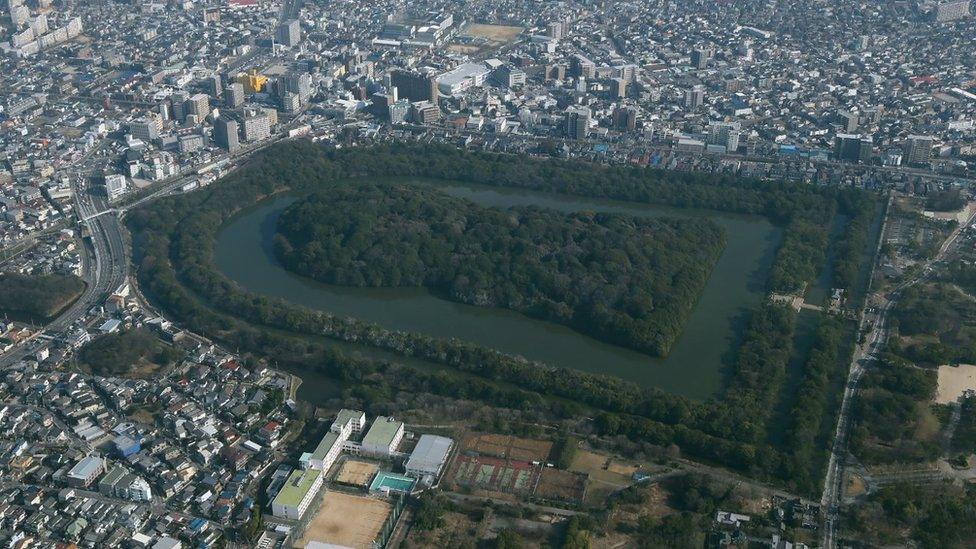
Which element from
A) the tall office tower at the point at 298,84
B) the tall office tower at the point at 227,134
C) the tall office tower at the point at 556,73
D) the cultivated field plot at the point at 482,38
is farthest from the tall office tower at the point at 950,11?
the tall office tower at the point at 227,134

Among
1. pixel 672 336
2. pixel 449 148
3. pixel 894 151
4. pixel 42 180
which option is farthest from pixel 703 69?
pixel 42 180

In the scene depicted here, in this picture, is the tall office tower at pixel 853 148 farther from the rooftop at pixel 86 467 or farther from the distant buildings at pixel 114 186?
the rooftop at pixel 86 467

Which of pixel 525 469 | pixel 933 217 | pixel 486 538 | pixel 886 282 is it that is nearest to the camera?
pixel 486 538

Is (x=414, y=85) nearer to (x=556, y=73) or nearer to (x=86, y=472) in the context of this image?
(x=556, y=73)

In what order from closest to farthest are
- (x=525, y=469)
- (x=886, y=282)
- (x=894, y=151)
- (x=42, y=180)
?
(x=525, y=469)
(x=886, y=282)
(x=42, y=180)
(x=894, y=151)

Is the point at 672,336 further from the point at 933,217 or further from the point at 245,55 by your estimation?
the point at 245,55

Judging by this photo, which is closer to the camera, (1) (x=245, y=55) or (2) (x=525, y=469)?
(2) (x=525, y=469)
